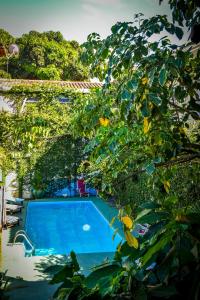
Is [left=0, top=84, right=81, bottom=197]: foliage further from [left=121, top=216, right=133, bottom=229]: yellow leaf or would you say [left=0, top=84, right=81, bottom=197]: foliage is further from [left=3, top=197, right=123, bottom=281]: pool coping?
[left=121, top=216, right=133, bottom=229]: yellow leaf

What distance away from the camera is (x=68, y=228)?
591 inches

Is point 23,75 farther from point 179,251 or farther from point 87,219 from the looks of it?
point 179,251

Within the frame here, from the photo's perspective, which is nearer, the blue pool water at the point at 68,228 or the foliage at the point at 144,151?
the foliage at the point at 144,151

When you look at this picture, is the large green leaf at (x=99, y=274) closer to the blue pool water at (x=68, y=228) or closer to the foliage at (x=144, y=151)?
the foliage at (x=144, y=151)

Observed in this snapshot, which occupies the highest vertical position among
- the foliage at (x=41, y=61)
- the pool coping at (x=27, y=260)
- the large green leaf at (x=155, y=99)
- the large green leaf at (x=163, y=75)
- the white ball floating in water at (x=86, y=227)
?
the foliage at (x=41, y=61)

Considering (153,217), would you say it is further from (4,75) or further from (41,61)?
→ (41,61)

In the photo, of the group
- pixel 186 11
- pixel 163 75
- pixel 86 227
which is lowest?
pixel 86 227

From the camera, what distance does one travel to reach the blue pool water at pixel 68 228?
1251 cm

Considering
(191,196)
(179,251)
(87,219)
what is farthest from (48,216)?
(179,251)

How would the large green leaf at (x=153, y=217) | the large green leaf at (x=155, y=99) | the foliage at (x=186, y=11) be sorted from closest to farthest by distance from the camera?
1. the large green leaf at (x=153, y=217)
2. the large green leaf at (x=155, y=99)
3. the foliage at (x=186, y=11)

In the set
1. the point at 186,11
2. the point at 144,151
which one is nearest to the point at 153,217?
the point at 144,151

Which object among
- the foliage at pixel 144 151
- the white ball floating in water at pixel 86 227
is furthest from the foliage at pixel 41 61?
the foliage at pixel 144 151

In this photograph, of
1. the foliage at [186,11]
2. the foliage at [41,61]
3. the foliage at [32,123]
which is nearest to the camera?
the foliage at [186,11]

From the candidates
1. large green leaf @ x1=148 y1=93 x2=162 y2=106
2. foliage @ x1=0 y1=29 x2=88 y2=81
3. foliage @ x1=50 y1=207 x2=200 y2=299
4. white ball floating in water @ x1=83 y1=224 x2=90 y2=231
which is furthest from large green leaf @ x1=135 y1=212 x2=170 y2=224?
foliage @ x1=0 y1=29 x2=88 y2=81
